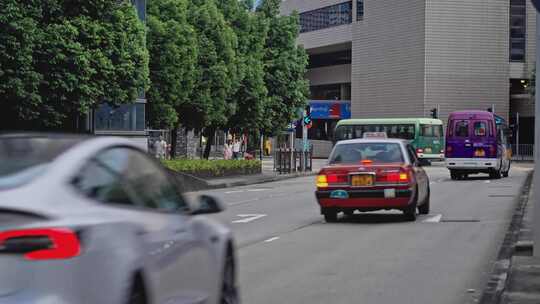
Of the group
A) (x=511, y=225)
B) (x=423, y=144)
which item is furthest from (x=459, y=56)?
(x=511, y=225)

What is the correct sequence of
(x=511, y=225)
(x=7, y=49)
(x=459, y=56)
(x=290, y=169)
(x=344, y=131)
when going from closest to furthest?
(x=511, y=225)
(x=7, y=49)
(x=290, y=169)
(x=344, y=131)
(x=459, y=56)

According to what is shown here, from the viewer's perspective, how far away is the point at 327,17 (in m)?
92.1

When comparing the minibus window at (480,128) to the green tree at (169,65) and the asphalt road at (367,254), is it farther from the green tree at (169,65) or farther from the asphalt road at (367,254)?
the asphalt road at (367,254)

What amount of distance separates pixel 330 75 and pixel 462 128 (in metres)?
56.5

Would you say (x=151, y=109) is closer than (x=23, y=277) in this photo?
No

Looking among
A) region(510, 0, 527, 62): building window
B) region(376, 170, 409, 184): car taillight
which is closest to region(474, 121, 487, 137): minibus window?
region(376, 170, 409, 184): car taillight

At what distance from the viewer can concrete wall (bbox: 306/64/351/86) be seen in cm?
9444

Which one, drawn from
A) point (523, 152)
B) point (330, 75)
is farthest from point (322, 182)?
point (330, 75)

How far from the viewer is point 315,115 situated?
90375mm

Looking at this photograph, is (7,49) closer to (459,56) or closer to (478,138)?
(478,138)

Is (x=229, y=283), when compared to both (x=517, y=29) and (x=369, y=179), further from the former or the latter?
(x=517, y=29)

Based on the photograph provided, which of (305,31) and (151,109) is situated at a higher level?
(305,31)

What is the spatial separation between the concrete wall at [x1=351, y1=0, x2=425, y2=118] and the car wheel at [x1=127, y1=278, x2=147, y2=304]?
241 feet

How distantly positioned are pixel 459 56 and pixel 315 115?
56.2 feet
